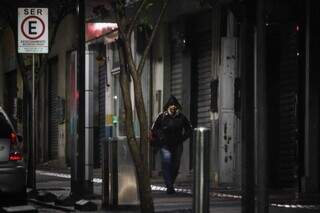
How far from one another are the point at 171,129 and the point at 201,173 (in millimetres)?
7925

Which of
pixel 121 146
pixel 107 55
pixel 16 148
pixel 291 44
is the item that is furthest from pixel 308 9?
pixel 107 55

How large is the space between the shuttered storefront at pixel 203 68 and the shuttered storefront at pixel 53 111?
12.5 metres

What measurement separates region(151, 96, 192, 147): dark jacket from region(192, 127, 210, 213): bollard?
785 centimetres

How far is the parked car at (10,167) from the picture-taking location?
11.2 m

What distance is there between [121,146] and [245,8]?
15.5ft

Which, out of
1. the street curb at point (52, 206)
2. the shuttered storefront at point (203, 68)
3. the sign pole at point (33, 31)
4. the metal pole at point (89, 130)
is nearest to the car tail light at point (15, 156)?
the street curb at point (52, 206)

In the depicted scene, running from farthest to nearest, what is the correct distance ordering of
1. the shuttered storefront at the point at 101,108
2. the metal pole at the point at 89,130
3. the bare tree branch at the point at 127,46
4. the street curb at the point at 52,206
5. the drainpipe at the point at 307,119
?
the shuttered storefront at the point at 101,108, the metal pole at the point at 89,130, the drainpipe at the point at 307,119, the street curb at the point at 52,206, the bare tree branch at the point at 127,46

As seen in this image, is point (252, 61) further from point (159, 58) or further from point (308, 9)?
point (159, 58)

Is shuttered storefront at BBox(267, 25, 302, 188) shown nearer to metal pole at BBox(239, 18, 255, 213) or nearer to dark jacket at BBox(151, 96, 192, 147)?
dark jacket at BBox(151, 96, 192, 147)

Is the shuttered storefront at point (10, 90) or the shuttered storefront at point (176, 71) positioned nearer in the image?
the shuttered storefront at point (176, 71)

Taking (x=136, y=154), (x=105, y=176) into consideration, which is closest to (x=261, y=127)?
(x=136, y=154)

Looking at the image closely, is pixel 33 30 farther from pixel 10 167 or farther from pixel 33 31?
pixel 10 167

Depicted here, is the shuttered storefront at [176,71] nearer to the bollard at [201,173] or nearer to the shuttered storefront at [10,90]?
the bollard at [201,173]

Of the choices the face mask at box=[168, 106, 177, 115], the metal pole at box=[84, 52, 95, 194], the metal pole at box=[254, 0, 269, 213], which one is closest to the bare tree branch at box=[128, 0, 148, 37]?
the metal pole at box=[84, 52, 95, 194]
